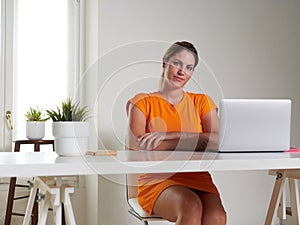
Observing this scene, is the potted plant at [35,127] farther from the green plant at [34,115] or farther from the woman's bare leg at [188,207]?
the woman's bare leg at [188,207]

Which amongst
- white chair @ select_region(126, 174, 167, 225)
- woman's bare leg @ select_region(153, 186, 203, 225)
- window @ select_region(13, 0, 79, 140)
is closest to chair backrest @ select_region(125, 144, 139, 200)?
white chair @ select_region(126, 174, 167, 225)

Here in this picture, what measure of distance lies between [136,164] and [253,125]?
0.62 metres

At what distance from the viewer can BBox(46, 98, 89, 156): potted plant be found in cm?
172

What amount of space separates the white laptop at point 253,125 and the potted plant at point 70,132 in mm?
545

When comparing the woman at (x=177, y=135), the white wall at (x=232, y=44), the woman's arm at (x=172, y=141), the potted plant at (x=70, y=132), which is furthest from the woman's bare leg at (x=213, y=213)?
the white wall at (x=232, y=44)

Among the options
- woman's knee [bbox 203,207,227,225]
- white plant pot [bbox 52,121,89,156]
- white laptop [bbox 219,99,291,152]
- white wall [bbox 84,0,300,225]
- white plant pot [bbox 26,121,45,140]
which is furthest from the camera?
white wall [bbox 84,0,300,225]

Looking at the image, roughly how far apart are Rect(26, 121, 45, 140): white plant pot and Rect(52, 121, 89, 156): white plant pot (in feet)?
5.31

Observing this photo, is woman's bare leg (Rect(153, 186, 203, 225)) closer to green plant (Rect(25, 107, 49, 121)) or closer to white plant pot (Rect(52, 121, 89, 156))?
white plant pot (Rect(52, 121, 89, 156))

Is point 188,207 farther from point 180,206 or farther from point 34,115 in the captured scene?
point 34,115

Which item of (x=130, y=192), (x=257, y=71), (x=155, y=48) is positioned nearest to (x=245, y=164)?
(x=155, y=48)

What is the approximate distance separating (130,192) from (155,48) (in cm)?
102

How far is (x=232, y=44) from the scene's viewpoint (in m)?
3.77

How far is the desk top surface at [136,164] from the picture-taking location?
1.48m

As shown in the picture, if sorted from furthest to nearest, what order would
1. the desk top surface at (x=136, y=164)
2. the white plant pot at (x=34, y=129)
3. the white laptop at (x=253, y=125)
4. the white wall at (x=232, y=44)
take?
the white wall at (x=232, y=44)
the white plant pot at (x=34, y=129)
the white laptop at (x=253, y=125)
the desk top surface at (x=136, y=164)
